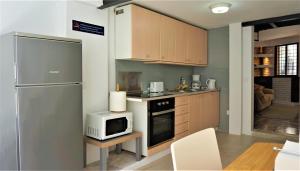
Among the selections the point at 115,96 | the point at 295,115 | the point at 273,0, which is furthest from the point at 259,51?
the point at 115,96

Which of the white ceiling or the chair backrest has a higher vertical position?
the white ceiling

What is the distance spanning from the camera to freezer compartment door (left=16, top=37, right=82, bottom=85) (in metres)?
1.91

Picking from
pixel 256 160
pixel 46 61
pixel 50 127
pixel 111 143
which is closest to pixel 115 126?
pixel 111 143

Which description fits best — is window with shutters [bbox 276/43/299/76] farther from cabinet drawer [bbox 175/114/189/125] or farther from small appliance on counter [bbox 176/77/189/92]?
cabinet drawer [bbox 175/114/189/125]

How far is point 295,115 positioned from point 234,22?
12.0 feet

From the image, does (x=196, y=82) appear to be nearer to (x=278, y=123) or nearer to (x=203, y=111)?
(x=203, y=111)

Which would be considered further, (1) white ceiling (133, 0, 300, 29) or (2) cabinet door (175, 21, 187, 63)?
(2) cabinet door (175, 21, 187, 63)

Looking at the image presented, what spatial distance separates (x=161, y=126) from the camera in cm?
329

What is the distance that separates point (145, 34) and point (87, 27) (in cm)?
85

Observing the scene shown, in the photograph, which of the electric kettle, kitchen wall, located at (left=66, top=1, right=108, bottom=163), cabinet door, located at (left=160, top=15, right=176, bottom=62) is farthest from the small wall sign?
the electric kettle

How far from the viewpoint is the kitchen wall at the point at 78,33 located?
2.37m

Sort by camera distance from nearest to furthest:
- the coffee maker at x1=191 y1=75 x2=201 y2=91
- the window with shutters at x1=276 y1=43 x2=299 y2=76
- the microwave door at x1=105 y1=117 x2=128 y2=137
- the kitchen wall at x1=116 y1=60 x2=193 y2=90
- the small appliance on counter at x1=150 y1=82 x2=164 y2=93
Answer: the microwave door at x1=105 y1=117 x2=128 y2=137 < the kitchen wall at x1=116 y1=60 x2=193 y2=90 < the small appliance on counter at x1=150 y1=82 x2=164 y2=93 < the coffee maker at x1=191 y1=75 x2=201 y2=91 < the window with shutters at x1=276 y1=43 x2=299 y2=76

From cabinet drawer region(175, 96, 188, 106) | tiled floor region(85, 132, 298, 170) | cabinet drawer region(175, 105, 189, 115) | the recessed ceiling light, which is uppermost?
the recessed ceiling light

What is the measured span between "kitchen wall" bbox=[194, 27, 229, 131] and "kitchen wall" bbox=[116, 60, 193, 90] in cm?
53
